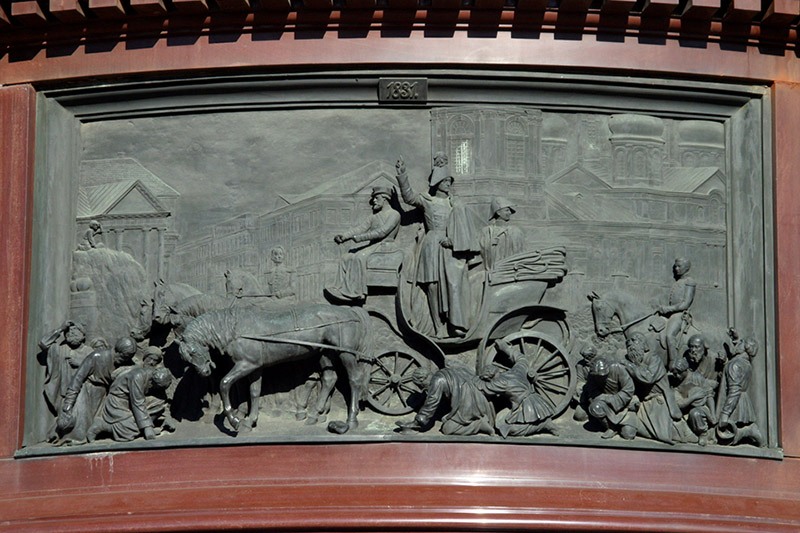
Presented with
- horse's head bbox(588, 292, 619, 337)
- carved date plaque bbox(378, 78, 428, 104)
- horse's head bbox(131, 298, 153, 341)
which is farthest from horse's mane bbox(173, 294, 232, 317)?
horse's head bbox(588, 292, 619, 337)

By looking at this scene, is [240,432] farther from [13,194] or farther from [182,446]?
[13,194]

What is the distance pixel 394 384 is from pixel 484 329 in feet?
2.91

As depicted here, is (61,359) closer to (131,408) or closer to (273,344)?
(131,408)

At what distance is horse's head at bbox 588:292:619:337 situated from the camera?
16.8 m

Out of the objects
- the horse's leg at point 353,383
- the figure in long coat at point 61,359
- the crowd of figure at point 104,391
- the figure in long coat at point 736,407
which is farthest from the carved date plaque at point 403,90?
the figure in long coat at point 736,407

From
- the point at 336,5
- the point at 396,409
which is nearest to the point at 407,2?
the point at 336,5

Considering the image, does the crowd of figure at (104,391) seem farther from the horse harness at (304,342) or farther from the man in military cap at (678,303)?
the man in military cap at (678,303)

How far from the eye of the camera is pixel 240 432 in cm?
1642

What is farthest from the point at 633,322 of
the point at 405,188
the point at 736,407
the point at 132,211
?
the point at 132,211

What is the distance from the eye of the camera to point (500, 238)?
16.9 m

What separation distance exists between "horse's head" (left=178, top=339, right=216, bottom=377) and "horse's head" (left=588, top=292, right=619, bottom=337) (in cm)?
329

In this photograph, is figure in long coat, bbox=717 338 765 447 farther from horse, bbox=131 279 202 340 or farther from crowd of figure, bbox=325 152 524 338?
horse, bbox=131 279 202 340

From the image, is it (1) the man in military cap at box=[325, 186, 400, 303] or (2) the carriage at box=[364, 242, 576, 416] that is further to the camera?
(1) the man in military cap at box=[325, 186, 400, 303]

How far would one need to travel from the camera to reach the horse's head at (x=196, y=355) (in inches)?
643
